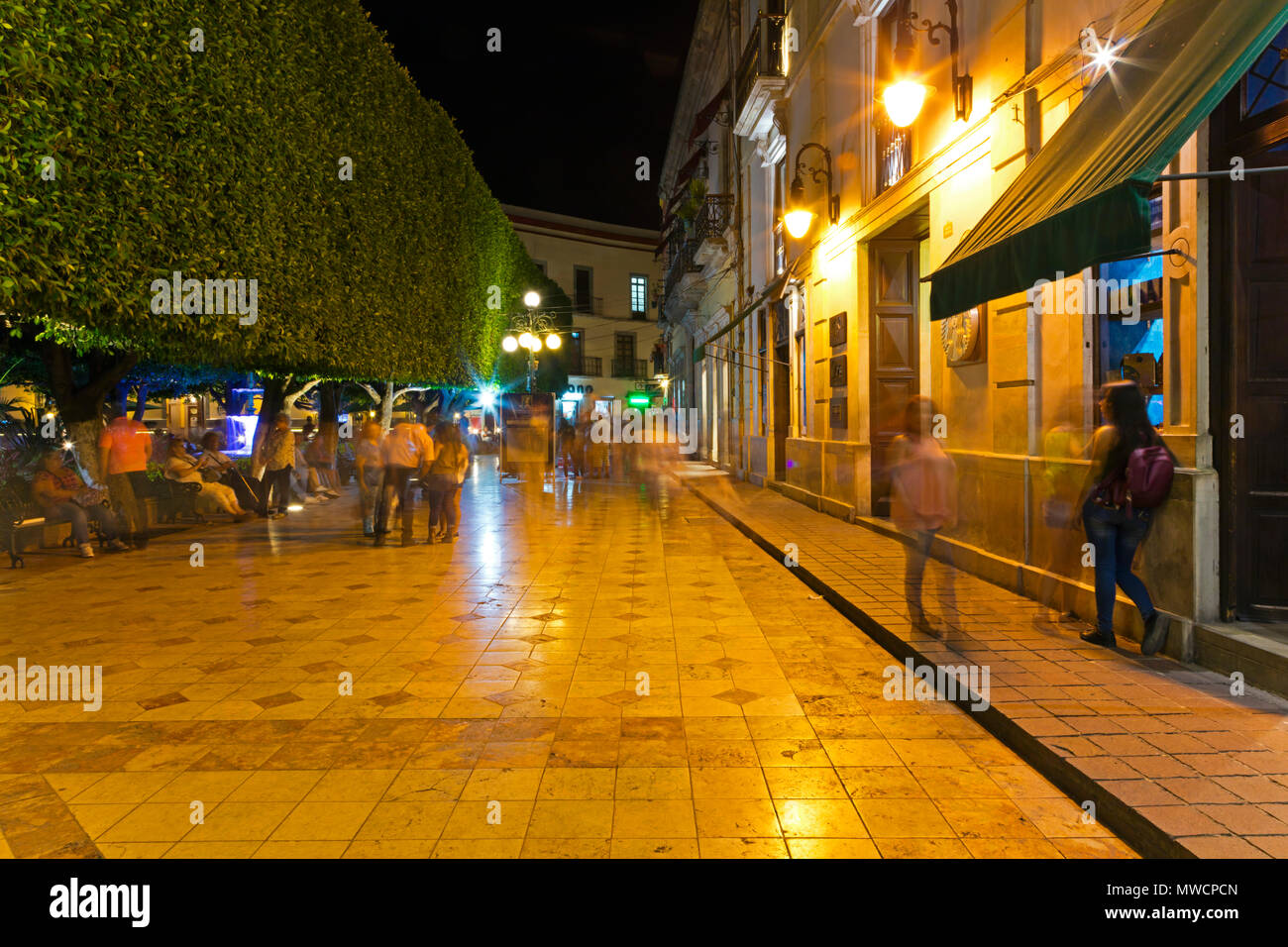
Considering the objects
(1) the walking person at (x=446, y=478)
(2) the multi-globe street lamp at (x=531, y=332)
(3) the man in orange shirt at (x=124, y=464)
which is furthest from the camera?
(2) the multi-globe street lamp at (x=531, y=332)

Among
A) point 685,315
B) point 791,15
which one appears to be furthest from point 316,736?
point 685,315

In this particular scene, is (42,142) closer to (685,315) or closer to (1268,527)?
(1268,527)

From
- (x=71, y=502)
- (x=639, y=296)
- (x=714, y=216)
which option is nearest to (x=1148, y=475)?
(x=71, y=502)

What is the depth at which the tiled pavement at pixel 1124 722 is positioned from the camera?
3291 millimetres

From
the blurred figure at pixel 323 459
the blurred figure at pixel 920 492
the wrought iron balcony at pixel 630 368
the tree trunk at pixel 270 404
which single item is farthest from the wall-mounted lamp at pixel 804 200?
the wrought iron balcony at pixel 630 368

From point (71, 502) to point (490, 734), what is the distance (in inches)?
351

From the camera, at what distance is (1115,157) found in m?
4.66

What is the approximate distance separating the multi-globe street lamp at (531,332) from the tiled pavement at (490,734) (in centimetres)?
1558

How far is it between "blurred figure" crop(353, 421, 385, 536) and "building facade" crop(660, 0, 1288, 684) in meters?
6.95

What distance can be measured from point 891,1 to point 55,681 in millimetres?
12007

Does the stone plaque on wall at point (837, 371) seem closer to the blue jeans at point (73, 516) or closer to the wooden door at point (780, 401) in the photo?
the wooden door at point (780, 401)

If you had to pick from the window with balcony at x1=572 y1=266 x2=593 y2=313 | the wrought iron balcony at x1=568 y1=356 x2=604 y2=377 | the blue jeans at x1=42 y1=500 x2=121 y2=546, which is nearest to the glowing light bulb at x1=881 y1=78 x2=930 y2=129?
the blue jeans at x1=42 y1=500 x2=121 y2=546

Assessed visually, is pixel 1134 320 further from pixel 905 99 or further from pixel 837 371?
pixel 837 371

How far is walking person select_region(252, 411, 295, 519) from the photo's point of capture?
14953 mm
